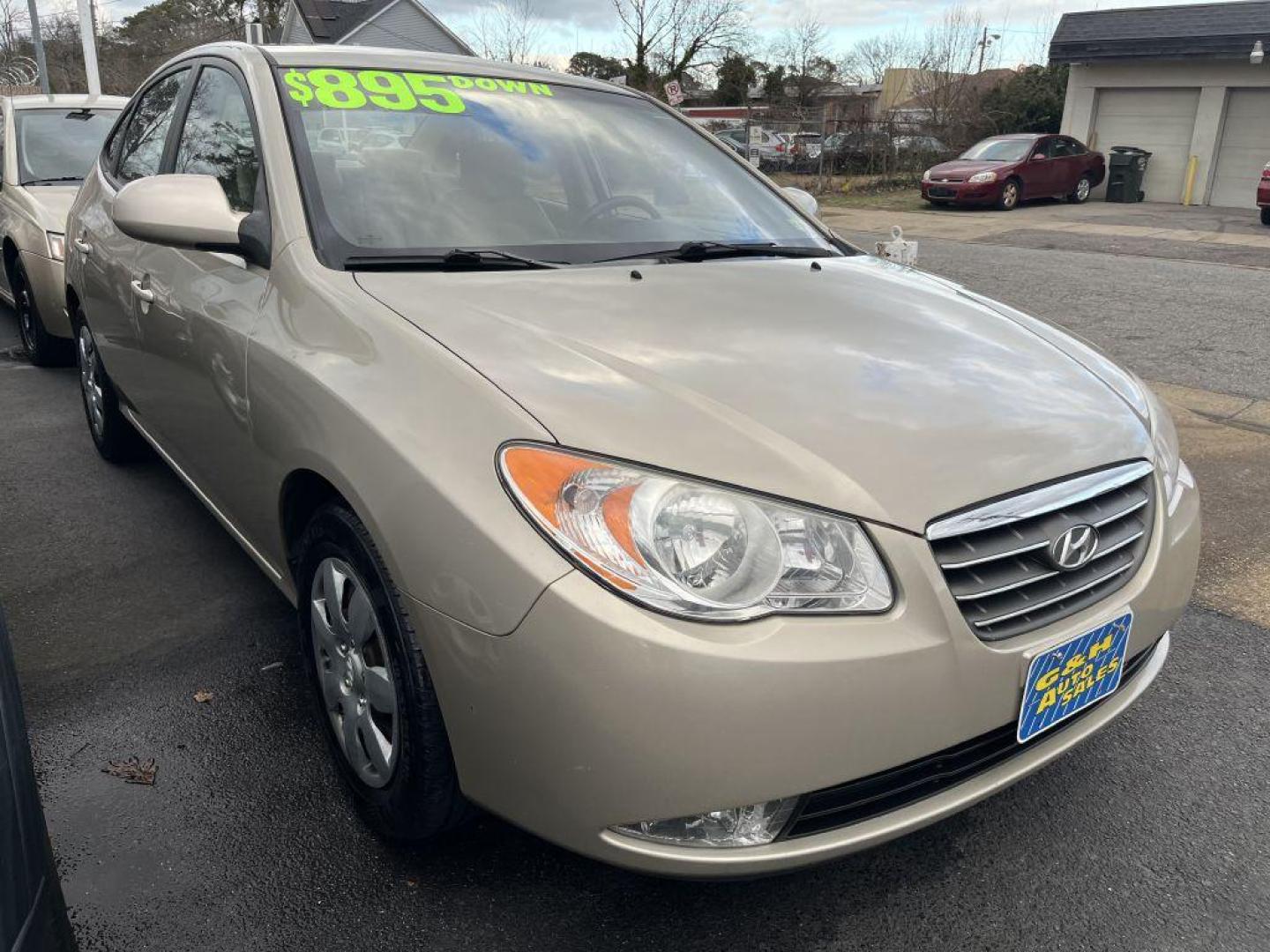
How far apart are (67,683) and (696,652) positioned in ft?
6.87

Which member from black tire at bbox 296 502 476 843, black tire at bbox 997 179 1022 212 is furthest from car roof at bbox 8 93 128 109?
black tire at bbox 997 179 1022 212

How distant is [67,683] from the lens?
268 centimetres

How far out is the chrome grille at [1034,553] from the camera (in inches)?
63.7

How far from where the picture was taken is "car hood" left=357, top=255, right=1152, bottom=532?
5.32 feet

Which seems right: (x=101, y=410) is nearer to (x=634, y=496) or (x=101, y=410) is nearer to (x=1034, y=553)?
(x=634, y=496)

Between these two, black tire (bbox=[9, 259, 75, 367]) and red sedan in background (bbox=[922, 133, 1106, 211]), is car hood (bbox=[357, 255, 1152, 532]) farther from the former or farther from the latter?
red sedan in background (bbox=[922, 133, 1106, 211])

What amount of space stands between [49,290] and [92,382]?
165 cm

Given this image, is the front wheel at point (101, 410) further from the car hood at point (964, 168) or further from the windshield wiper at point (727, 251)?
the car hood at point (964, 168)

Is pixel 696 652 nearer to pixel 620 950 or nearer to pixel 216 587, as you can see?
pixel 620 950

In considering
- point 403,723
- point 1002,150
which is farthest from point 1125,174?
point 403,723

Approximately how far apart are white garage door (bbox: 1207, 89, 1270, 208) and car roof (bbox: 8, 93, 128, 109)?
74.4ft

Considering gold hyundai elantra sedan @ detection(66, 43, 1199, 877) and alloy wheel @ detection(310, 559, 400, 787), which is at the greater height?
gold hyundai elantra sedan @ detection(66, 43, 1199, 877)

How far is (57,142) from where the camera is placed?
6441 mm

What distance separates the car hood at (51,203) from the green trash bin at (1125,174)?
21.7 metres
